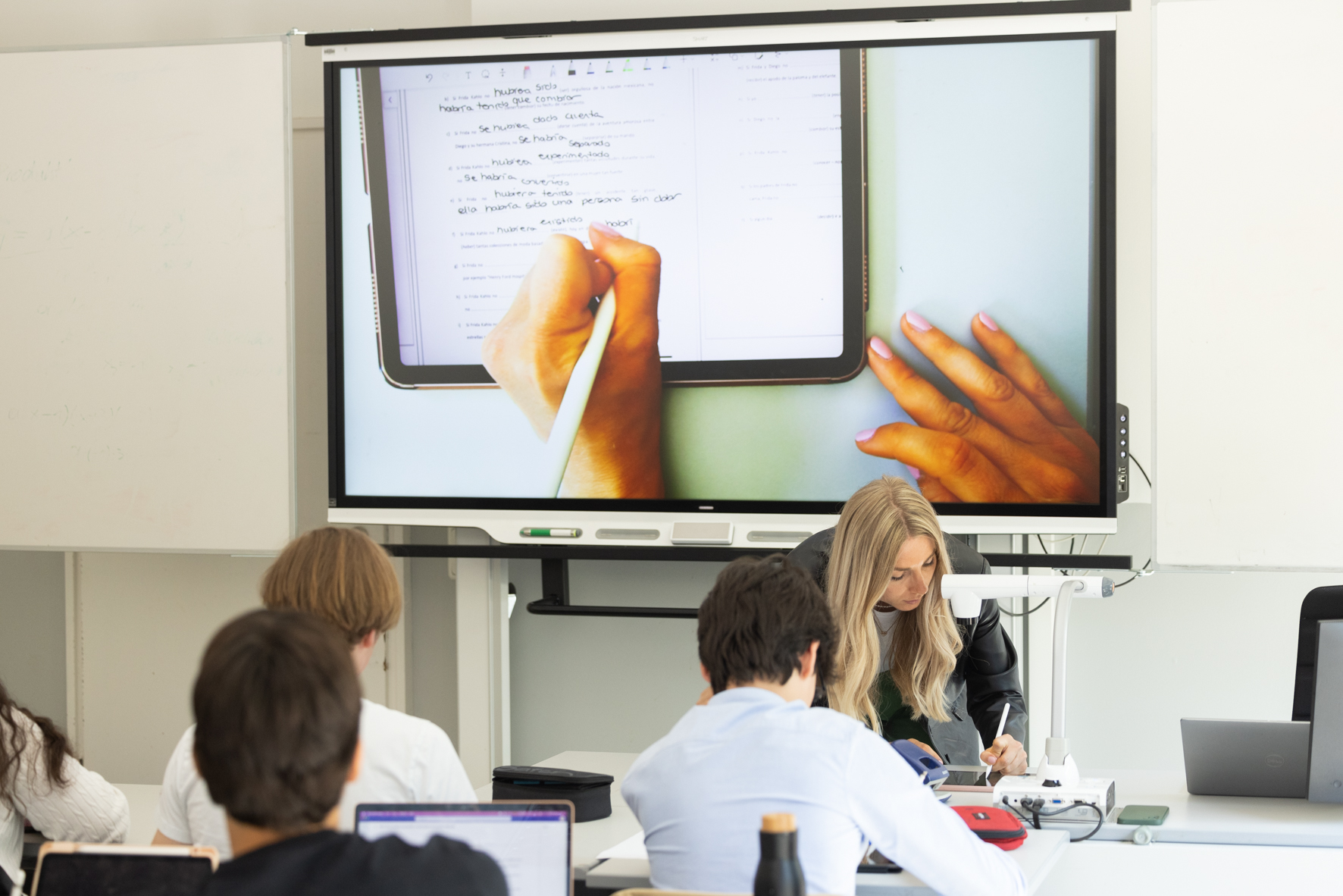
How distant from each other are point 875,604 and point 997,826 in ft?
2.04

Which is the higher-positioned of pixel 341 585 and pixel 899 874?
pixel 341 585

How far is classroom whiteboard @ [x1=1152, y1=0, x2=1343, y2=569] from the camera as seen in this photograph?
3016 millimetres

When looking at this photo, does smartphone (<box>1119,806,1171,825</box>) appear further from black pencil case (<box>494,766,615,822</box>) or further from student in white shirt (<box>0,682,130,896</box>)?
student in white shirt (<box>0,682,130,896</box>)

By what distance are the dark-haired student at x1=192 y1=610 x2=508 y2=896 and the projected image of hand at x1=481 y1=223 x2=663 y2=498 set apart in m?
2.41

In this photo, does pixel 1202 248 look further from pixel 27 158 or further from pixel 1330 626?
pixel 27 158

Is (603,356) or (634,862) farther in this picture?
(603,356)

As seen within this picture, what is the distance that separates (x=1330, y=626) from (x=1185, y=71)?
5.38ft

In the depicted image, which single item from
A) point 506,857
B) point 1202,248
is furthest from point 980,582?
point 1202,248

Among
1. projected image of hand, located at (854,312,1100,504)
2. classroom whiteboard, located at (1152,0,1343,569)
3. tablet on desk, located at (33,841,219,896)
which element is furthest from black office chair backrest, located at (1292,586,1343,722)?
tablet on desk, located at (33,841,219,896)

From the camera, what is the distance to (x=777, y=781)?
151 centimetres

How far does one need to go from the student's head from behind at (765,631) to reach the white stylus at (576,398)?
5.79ft

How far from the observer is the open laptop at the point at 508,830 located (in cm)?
137

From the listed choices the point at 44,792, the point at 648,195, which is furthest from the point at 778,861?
the point at 648,195

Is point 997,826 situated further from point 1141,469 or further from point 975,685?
point 1141,469
